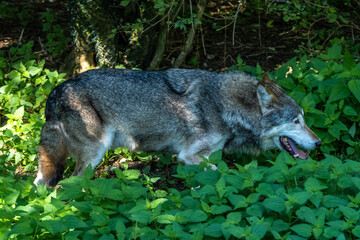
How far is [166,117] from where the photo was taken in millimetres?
5898

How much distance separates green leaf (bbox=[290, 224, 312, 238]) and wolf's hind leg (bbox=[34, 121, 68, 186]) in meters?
2.76

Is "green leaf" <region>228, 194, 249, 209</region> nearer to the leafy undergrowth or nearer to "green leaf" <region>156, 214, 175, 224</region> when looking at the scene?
the leafy undergrowth

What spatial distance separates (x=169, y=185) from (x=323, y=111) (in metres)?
2.24

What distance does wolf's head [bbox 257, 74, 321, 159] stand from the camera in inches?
235

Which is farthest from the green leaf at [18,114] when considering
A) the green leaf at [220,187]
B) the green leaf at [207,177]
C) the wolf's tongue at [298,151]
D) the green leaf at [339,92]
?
the green leaf at [339,92]

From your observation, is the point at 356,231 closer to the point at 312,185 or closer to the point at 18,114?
the point at 312,185

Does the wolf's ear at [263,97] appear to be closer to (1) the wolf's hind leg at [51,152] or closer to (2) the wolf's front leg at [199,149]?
(2) the wolf's front leg at [199,149]

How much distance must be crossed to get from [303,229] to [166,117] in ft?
7.90

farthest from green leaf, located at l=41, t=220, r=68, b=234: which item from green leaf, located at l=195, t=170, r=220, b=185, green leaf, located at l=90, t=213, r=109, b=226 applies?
green leaf, located at l=195, t=170, r=220, b=185

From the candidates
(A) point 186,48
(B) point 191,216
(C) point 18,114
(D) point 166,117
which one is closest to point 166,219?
(B) point 191,216

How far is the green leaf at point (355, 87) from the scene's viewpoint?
6355 mm

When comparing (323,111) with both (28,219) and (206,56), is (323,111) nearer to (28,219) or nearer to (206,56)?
(206,56)

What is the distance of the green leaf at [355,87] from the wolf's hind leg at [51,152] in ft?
11.4

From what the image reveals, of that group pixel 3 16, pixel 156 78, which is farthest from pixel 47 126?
pixel 3 16
